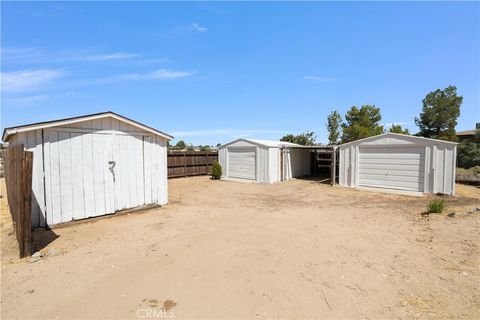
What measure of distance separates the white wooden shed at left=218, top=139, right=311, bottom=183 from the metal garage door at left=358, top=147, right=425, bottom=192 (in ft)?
15.9

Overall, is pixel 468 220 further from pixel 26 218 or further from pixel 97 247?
pixel 26 218

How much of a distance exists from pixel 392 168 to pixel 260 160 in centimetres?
696

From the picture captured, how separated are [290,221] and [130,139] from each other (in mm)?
5273

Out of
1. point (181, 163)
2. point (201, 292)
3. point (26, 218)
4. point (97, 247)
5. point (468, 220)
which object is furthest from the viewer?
point (181, 163)

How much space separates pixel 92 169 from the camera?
7.12 meters

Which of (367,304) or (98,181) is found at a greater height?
(98,181)

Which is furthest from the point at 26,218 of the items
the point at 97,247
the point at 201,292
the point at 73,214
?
the point at 201,292

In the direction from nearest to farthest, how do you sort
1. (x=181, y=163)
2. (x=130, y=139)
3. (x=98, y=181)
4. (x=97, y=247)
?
(x=97, y=247) → (x=98, y=181) → (x=130, y=139) → (x=181, y=163)

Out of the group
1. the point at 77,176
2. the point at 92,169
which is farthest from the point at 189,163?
the point at 77,176

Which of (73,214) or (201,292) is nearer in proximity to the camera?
(201,292)

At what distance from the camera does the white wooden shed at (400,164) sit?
11.1 m

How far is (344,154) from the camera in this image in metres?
14.1

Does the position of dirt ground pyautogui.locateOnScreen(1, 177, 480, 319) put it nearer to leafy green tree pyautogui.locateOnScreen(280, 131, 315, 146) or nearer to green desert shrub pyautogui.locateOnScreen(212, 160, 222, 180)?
green desert shrub pyautogui.locateOnScreen(212, 160, 222, 180)

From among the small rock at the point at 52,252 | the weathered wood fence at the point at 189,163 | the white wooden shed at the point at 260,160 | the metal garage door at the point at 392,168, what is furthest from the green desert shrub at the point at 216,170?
the small rock at the point at 52,252
